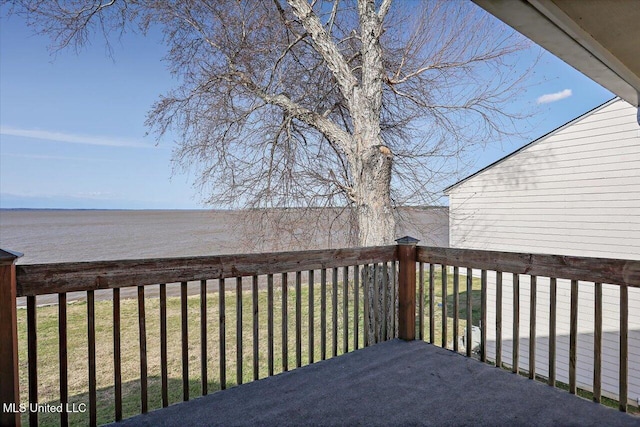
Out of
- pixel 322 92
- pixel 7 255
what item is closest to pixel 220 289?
pixel 7 255

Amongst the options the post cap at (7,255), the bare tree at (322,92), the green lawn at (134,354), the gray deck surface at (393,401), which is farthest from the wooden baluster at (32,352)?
the bare tree at (322,92)

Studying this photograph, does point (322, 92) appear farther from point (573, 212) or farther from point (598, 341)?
point (598, 341)

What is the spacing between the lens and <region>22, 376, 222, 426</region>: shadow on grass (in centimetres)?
439

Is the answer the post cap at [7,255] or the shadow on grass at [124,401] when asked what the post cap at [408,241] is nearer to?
the post cap at [7,255]

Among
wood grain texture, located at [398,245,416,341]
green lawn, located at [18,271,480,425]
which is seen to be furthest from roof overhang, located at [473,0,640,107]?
green lawn, located at [18,271,480,425]

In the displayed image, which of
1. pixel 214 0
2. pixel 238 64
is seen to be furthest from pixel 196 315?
pixel 214 0

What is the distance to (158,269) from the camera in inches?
89.0

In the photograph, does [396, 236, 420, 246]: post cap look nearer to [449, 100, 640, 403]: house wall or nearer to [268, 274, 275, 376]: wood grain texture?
[268, 274, 275, 376]: wood grain texture

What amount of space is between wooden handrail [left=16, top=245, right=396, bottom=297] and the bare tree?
7.46 feet

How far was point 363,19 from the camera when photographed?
5.07 meters

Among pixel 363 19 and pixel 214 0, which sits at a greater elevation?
pixel 214 0

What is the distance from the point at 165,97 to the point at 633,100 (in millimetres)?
6175

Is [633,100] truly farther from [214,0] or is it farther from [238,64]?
[214,0]

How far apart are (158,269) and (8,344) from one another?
771mm
